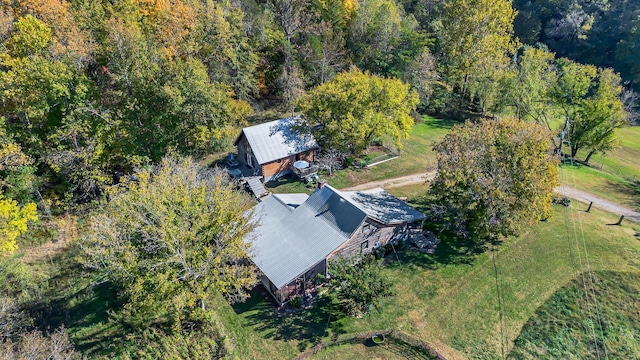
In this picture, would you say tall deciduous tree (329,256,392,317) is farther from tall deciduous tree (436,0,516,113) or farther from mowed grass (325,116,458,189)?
tall deciduous tree (436,0,516,113)

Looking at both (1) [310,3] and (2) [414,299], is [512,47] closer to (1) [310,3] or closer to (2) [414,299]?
(1) [310,3]

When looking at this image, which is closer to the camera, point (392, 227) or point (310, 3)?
point (392, 227)

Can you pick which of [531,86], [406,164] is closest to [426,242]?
[406,164]

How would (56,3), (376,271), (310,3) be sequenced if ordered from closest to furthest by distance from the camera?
(376,271), (56,3), (310,3)

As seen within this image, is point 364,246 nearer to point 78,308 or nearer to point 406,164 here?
point 406,164

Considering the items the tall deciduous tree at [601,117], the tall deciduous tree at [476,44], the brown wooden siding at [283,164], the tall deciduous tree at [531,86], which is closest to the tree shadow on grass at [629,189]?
the tall deciduous tree at [601,117]

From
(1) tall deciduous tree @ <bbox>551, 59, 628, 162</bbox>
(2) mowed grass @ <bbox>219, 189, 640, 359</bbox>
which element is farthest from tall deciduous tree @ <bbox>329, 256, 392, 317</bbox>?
(1) tall deciduous tree @ <bbox>551, 59, 628, 162</bbox>

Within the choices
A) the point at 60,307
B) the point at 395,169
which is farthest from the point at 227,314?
the point at 395,169

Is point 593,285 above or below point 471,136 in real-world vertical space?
below
